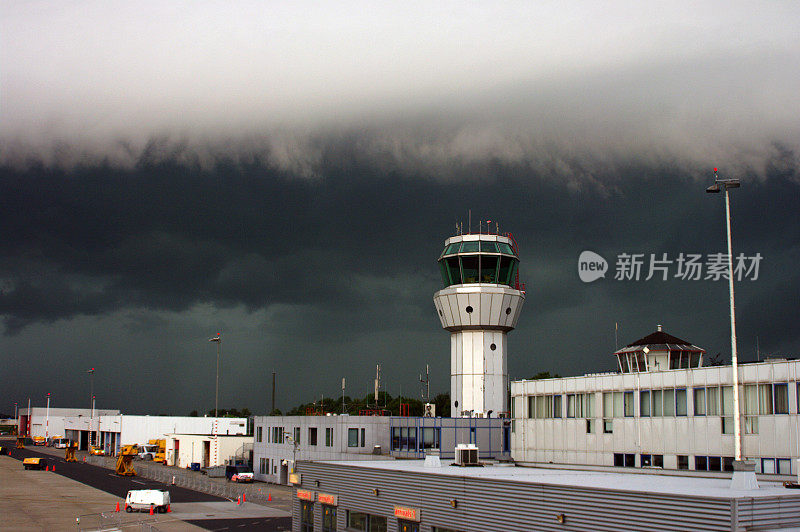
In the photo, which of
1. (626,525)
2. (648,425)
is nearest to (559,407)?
(648,425)

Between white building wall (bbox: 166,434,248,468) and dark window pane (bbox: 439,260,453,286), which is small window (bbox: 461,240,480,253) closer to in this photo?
dark window pane (bbox: 439,260,453,286)

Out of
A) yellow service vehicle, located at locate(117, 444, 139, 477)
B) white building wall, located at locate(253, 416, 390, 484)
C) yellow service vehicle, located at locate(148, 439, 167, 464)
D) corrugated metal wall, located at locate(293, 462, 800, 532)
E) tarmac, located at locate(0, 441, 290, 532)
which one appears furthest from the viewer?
yellow service vehicle, located at locate(148, 439, 167, 464)

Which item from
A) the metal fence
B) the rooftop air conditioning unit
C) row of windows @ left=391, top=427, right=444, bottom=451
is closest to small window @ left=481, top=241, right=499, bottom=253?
row of windows @ left=391, top=427, right=444, bottom=451

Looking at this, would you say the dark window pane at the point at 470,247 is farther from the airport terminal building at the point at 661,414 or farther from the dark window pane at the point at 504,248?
the airport terminal building at the point at 661,414

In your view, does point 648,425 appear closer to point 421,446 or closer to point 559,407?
point 559,407

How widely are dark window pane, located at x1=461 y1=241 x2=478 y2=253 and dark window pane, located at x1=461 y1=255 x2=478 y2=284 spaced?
80 centimetres

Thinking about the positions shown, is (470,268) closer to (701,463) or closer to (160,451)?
(701,463)

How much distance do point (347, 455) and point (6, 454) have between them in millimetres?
106806

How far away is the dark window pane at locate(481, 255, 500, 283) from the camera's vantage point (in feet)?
286

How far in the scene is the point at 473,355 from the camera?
85.9m

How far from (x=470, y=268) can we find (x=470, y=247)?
2.43 m

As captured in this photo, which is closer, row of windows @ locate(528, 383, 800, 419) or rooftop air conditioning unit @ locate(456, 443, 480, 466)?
row of windows @ locate(528, 383, 800, 419)

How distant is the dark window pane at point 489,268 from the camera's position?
87125mm

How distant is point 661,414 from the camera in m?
49.1
